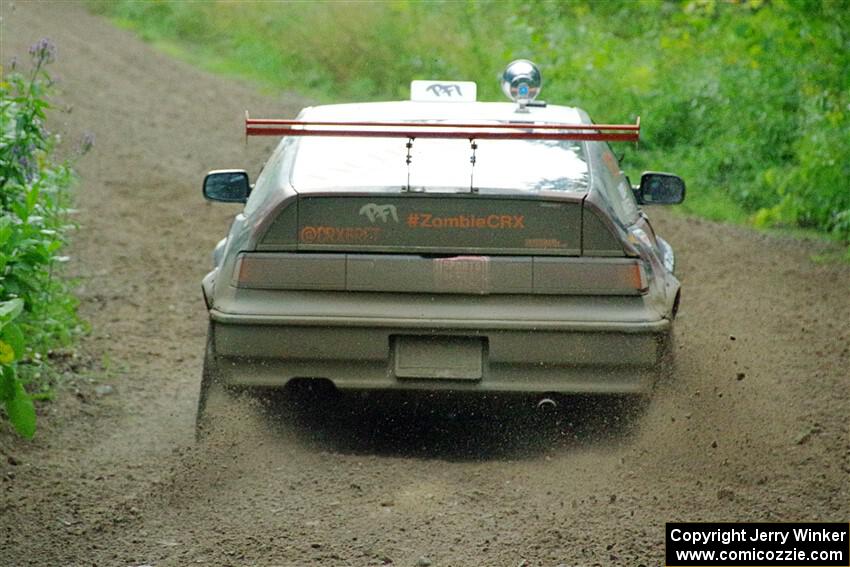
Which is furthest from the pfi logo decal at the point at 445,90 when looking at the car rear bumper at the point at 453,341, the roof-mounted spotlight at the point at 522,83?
the car rear bumper at the point at 453,341

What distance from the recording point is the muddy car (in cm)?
570

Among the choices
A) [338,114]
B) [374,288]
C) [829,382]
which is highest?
[338,114]

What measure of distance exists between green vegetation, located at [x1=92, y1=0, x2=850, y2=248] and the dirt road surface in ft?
6.88

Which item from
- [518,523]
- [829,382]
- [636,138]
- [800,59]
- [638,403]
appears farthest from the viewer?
[800,59]

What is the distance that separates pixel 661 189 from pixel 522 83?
2.77ft

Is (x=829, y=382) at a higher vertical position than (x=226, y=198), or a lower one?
lower

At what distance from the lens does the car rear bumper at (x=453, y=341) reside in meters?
5.69

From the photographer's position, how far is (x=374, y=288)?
18.7 feet

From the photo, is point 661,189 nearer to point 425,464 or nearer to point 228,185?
point 425,464

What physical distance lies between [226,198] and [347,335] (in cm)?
143

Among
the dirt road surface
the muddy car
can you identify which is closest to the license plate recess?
the muddy car

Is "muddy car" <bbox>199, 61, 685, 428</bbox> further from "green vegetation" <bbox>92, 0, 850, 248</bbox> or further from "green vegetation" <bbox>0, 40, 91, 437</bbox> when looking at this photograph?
"green vegetation" <bbox>92, 0, 850, 248</bbox>

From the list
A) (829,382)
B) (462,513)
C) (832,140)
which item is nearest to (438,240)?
(462,513)

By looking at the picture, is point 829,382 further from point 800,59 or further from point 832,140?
point 800,59
